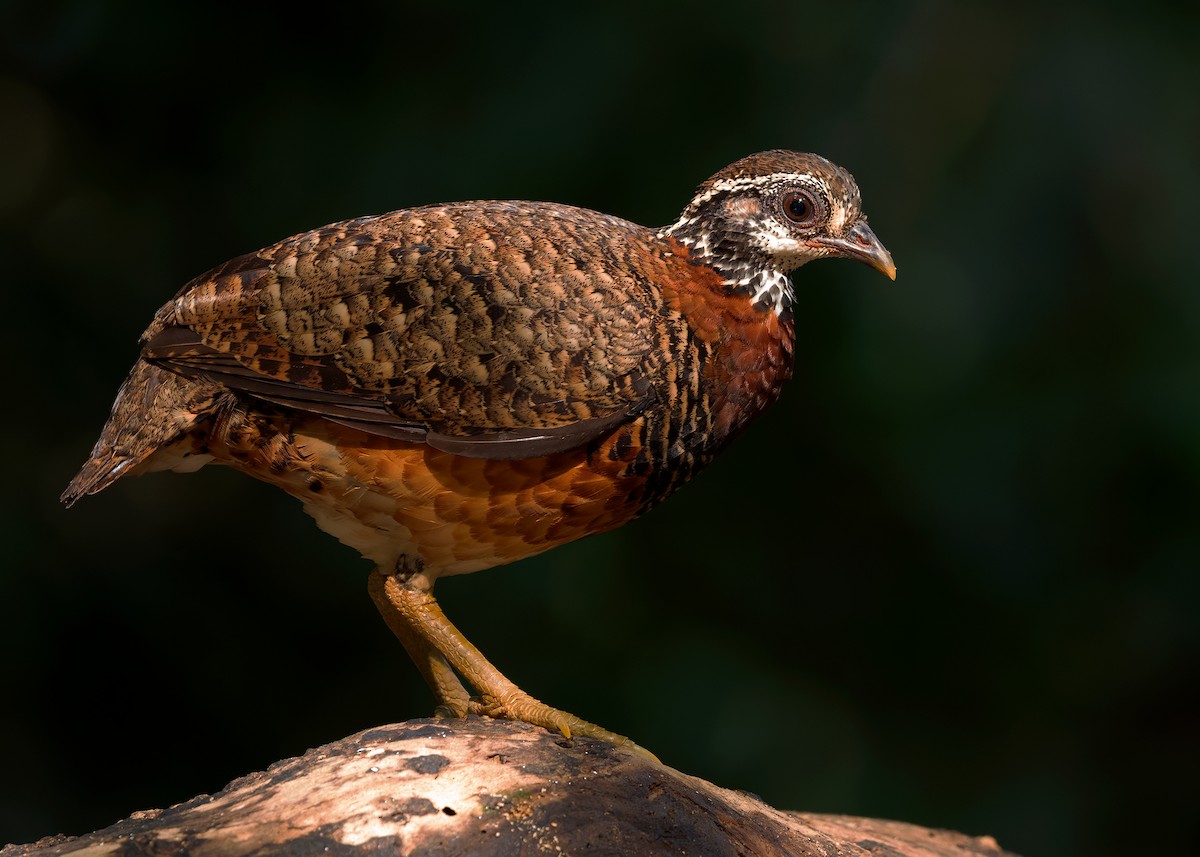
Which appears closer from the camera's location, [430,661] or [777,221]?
[777,221]

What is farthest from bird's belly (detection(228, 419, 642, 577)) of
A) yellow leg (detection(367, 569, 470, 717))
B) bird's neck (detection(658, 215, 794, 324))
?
bird's neck (detection(658, 215, 794, 324))

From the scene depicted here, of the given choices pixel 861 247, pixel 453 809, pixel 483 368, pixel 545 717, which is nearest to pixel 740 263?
pixel 861 247

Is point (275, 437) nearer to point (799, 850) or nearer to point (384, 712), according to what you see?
point (799, 850)

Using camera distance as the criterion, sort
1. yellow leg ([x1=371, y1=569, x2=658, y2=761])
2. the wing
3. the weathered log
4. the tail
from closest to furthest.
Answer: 1. the weathered log
2. the wing
3. yellow leg ([x1=371, y1=569, x2=658, y2=761])
4. the tail

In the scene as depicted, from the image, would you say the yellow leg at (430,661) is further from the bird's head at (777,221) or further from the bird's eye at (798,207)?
the bird's eye at (798,207)

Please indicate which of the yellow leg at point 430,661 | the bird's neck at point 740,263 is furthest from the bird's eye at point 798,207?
the yellow leg at point 430,661

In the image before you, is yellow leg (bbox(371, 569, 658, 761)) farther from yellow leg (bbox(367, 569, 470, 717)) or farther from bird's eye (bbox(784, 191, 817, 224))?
bird's eye (bbox(784, 191, 817, 224))

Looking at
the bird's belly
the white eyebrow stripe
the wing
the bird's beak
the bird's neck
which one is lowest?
the bird's belly

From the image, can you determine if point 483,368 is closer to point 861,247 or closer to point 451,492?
point 451,492
